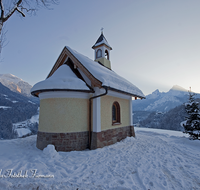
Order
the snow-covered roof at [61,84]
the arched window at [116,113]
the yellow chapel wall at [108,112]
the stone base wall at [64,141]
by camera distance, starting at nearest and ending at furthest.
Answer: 1. the snow-covered roof at [61,84]
2. the stone base wall at [64,141]
3. the yellow chapel wall at [108,112]
4. the arched window at [116,113]

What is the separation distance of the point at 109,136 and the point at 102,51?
7.81m

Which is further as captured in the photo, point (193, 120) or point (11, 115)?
point (11, 115)

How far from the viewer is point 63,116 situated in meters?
5.45

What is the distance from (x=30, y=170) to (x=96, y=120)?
3.09 metres

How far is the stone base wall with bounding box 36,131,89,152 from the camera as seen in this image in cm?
531

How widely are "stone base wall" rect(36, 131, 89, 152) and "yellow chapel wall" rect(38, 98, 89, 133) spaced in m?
0.17

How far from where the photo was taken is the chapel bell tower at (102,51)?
11.2 metres

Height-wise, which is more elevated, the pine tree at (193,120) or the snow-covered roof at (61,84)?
the snow-covered roof at (61,84)

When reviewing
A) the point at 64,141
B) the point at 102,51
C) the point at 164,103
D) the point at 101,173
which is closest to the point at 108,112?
the point at 64,141

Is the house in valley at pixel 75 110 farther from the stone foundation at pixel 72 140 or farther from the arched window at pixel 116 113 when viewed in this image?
the arched window at pixel 116 113

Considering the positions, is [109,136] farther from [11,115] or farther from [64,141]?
[11,115]

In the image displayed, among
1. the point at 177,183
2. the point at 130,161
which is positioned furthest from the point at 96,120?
the point at 177,183

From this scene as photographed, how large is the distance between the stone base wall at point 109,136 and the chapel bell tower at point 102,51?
6.04m

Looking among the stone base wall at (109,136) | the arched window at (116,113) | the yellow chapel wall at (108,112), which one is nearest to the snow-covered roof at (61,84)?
the yellow chapel wall at (108,112)
